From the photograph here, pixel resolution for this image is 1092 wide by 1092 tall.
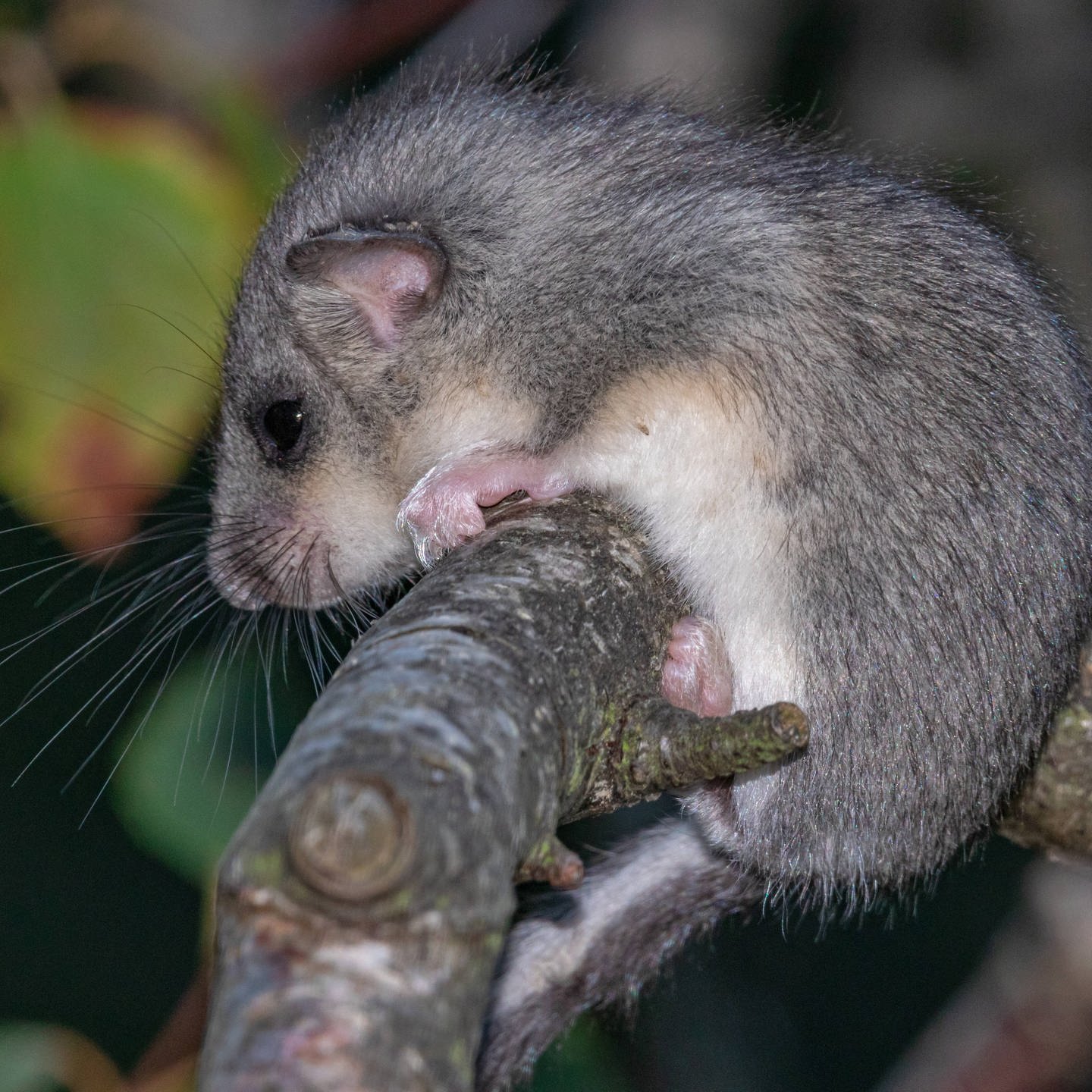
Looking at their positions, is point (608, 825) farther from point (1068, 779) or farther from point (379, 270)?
point (379, 270)

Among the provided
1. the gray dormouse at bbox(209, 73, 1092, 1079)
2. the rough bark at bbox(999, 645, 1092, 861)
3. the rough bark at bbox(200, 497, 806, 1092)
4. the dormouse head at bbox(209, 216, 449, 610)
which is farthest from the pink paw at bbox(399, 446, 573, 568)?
the rough bark at bbox(999, 645, 1092, 861)

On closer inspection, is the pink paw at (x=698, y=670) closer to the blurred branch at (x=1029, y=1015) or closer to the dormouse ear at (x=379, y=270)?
the dormouse ear at (x=379, y=270)

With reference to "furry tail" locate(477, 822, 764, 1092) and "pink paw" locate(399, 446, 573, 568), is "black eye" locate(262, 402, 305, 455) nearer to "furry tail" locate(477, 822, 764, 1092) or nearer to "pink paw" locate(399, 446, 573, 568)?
"pink paw" locate(399, 446, 573, 568)

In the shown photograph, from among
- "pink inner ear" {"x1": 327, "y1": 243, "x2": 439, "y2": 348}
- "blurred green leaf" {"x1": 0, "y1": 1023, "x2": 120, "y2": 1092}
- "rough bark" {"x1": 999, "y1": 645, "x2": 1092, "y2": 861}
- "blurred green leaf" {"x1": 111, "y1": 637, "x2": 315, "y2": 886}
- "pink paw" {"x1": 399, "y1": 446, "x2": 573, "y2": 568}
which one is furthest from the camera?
"blurred green leaf" {"x1": 111, "y1": 637, "x2": 315, "y2": 886}

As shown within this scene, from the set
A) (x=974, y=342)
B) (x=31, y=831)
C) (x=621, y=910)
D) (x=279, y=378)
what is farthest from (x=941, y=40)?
(x=31, y=831)

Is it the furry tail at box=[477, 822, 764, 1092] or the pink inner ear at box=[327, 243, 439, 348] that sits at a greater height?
the pink inner ear at box=[327, 243, 439, 348]

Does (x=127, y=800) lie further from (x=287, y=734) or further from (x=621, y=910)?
(x=621, y=910)
